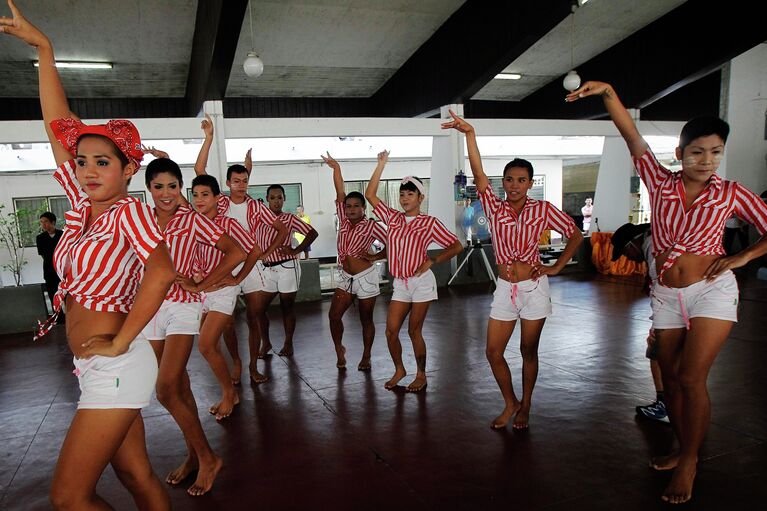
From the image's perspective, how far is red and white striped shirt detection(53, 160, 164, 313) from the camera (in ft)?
5.70

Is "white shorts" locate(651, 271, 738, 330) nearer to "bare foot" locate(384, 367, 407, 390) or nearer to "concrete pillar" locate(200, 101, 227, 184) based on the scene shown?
"bare foot" locate(384, 367, 407, 390)

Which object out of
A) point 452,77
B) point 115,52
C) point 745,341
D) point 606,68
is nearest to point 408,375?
point 745,341

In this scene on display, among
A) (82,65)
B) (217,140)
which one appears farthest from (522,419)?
(82,65)

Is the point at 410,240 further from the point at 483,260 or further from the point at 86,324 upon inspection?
the point at 483,260

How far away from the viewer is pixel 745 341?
5.41 m

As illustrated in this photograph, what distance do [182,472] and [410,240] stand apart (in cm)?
239

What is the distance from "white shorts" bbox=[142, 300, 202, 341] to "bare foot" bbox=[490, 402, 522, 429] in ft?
6.78

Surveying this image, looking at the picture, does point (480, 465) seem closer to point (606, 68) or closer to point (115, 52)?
point (115, 52)

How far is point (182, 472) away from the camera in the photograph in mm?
2961

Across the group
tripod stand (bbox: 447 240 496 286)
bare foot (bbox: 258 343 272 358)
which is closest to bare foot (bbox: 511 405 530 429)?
bare foot (bbox: 258 343 272 358)

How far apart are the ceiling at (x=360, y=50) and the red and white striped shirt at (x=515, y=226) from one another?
5215 millimetres

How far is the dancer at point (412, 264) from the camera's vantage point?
430 cm

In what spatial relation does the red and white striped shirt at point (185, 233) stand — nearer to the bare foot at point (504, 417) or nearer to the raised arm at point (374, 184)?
the raised arm at point (374, 184)

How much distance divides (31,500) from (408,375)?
2.93 m
